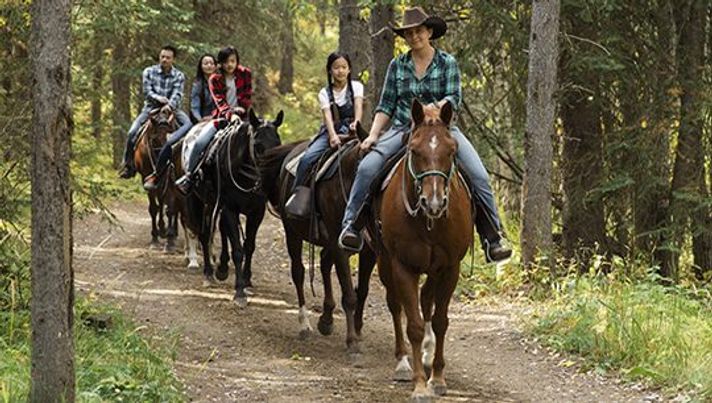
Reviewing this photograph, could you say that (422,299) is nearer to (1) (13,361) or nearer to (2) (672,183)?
(1) (13,361)

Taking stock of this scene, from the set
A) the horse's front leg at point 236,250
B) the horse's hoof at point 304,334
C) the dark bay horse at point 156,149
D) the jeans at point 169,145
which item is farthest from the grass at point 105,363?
the dark bay horse at point 156,149

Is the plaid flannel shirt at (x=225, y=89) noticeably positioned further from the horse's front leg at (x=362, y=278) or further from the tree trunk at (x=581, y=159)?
the tree trunk at (x=581, y=159)

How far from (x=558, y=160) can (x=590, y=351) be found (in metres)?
6.77

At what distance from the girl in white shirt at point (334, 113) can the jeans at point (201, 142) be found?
10.0ft

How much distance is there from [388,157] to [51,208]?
11.4ft

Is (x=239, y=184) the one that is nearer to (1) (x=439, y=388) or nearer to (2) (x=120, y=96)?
(1) (x=439, y=388)

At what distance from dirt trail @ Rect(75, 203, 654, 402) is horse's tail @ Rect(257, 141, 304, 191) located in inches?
61.9

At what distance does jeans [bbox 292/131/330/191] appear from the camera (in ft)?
36.2

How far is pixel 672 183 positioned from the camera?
49.9 ft

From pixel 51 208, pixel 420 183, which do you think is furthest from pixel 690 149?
pixel 51 208

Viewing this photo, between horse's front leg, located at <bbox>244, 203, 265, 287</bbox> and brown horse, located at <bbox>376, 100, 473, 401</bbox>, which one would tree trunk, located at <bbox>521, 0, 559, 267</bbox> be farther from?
brown horse, located at <bbox>376, 100, 473, 401</bbox>

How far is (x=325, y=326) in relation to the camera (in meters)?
11.3

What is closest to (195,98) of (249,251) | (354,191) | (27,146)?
(249,251)

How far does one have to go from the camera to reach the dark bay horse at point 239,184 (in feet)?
42.9
